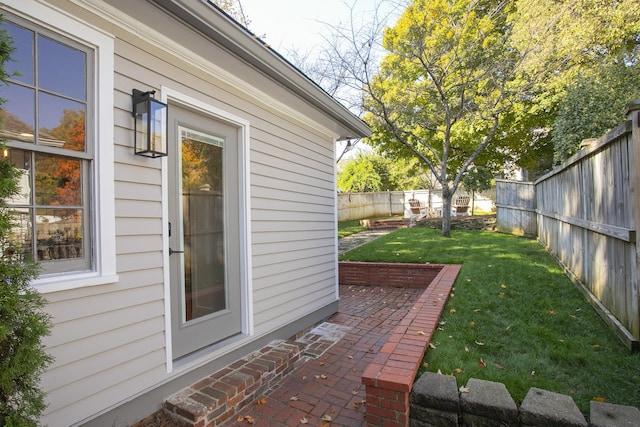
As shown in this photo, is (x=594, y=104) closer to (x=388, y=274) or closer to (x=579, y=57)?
(x=579, y=57)

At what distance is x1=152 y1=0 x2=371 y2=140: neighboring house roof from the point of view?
2371 millimetres

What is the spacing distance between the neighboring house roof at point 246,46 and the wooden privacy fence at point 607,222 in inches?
114

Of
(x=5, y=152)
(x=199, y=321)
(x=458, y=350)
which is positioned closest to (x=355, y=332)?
(x=458, y=350)

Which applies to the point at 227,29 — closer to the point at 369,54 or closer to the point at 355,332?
the point at 355,332

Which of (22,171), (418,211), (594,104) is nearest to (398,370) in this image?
(22,171)

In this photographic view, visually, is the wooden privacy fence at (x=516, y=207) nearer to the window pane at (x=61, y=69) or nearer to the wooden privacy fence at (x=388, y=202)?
the wooden privacy fence at (x=388, y=202)

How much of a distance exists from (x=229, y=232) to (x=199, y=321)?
0.85m

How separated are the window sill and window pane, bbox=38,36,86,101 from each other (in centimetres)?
110

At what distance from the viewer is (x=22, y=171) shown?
73.8 inches

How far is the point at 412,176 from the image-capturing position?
24.1 m

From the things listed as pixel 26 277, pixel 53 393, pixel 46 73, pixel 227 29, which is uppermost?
pixel 227 29

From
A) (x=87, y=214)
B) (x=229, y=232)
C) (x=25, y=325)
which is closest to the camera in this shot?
(x=25, y=325)

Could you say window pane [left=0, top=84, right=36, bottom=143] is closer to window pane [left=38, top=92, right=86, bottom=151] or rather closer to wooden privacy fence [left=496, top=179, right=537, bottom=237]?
window pane [left=38, top=92, right=86, bottom=151]

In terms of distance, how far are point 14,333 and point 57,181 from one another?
3.22ft
